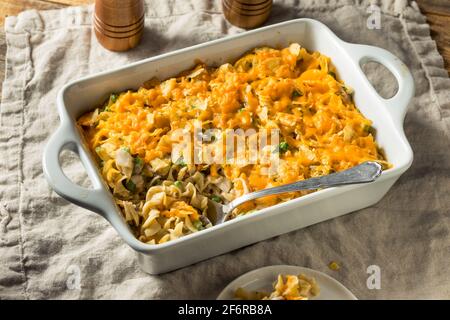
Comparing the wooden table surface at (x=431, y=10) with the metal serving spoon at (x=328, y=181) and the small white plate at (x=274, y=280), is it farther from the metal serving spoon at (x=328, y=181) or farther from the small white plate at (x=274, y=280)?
the small white plate at (x=274, y=280)

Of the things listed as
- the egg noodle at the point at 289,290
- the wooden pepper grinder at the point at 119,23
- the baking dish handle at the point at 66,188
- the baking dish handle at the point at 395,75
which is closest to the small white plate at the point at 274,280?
the egg noodle at the point at 289,290

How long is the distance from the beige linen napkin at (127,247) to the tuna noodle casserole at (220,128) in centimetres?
18

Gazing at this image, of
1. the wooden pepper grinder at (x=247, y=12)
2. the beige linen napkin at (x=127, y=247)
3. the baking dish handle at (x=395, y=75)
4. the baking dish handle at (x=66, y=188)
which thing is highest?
the baking dish handle at (x=395, y=75)

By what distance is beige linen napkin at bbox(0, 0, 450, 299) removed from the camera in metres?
2.12

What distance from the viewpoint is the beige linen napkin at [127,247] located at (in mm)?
2123

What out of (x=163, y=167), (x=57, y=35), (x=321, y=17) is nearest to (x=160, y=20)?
(x=57, y=35)

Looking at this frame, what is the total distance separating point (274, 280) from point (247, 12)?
1.10m

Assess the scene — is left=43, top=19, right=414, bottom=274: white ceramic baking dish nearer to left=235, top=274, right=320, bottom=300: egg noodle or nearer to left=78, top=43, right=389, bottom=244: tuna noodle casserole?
left=78, top=43, right=389, bottom=244: tuna noodle casserole

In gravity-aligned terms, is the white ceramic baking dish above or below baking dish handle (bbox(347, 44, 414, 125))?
below

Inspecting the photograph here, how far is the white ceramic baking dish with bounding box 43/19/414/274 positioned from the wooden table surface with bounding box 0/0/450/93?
56cm

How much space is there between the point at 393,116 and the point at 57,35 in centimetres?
126

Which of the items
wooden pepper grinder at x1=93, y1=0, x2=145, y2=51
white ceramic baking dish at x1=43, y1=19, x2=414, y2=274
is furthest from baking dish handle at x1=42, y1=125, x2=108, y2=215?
wooden pepper grinder at x1=93, y1=0, x2=145, y2=51

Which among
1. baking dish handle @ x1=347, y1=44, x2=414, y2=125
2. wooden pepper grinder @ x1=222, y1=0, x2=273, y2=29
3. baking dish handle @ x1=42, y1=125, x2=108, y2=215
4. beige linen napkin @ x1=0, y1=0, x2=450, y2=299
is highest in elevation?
baking dish handle @ x1=347, y1=44, x2=414, y2=125

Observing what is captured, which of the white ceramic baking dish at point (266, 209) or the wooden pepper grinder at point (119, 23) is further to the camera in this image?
the wooden pepper grinder at point (119, 23)
